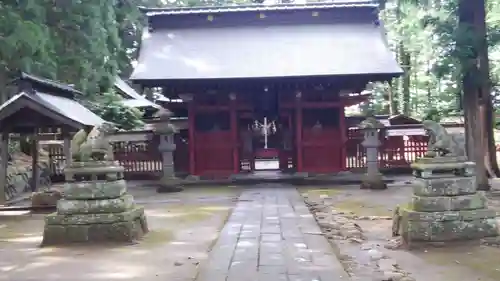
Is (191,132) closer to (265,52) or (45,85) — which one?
(265,52)

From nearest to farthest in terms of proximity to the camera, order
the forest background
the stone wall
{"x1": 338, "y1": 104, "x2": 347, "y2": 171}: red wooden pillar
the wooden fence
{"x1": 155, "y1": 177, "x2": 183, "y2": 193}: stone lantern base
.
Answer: the forest background, the stone wall, {"x1": 155, "y1": 177, "x2": 183, "y2": 193}: stone lantern base, {"x1": 338, "y1": 104, "x2": 347, "y2": 171}: red wooden pillar, the wooden fence

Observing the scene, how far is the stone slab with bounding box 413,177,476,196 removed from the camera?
267 inches

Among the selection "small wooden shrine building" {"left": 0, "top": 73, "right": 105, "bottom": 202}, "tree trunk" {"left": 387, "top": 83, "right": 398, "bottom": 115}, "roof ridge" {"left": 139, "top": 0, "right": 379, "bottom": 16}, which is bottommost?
"small wooden shrine building" {"left": 0, "top": 73, "right": 105, "bottom": 202}

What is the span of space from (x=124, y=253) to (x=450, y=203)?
13.7 feet

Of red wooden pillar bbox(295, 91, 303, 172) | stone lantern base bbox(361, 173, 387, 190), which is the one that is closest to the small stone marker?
stone lantern base bbox(361, 173, 387, 190)

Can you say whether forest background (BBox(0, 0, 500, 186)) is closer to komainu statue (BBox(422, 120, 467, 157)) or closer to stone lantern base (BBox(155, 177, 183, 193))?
stone lantern base (BBox(155, 177, 183, 193))

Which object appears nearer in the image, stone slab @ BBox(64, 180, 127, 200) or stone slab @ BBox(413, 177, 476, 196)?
stone slab @ BBox(413, 177, 476, 196)

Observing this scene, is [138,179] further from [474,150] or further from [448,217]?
[448,217]

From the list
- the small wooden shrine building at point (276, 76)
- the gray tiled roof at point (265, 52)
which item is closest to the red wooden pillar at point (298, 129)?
the small wooden shrine building at point (276, 76)

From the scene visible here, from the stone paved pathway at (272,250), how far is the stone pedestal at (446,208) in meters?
1.17

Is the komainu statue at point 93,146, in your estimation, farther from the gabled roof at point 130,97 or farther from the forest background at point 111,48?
the gabled roof at point 130,97

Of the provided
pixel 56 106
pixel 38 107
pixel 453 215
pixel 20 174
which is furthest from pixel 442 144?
pixel 20 174

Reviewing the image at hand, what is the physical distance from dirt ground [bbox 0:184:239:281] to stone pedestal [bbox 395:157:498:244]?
8.83 feet

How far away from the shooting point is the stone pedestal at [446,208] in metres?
6.63
